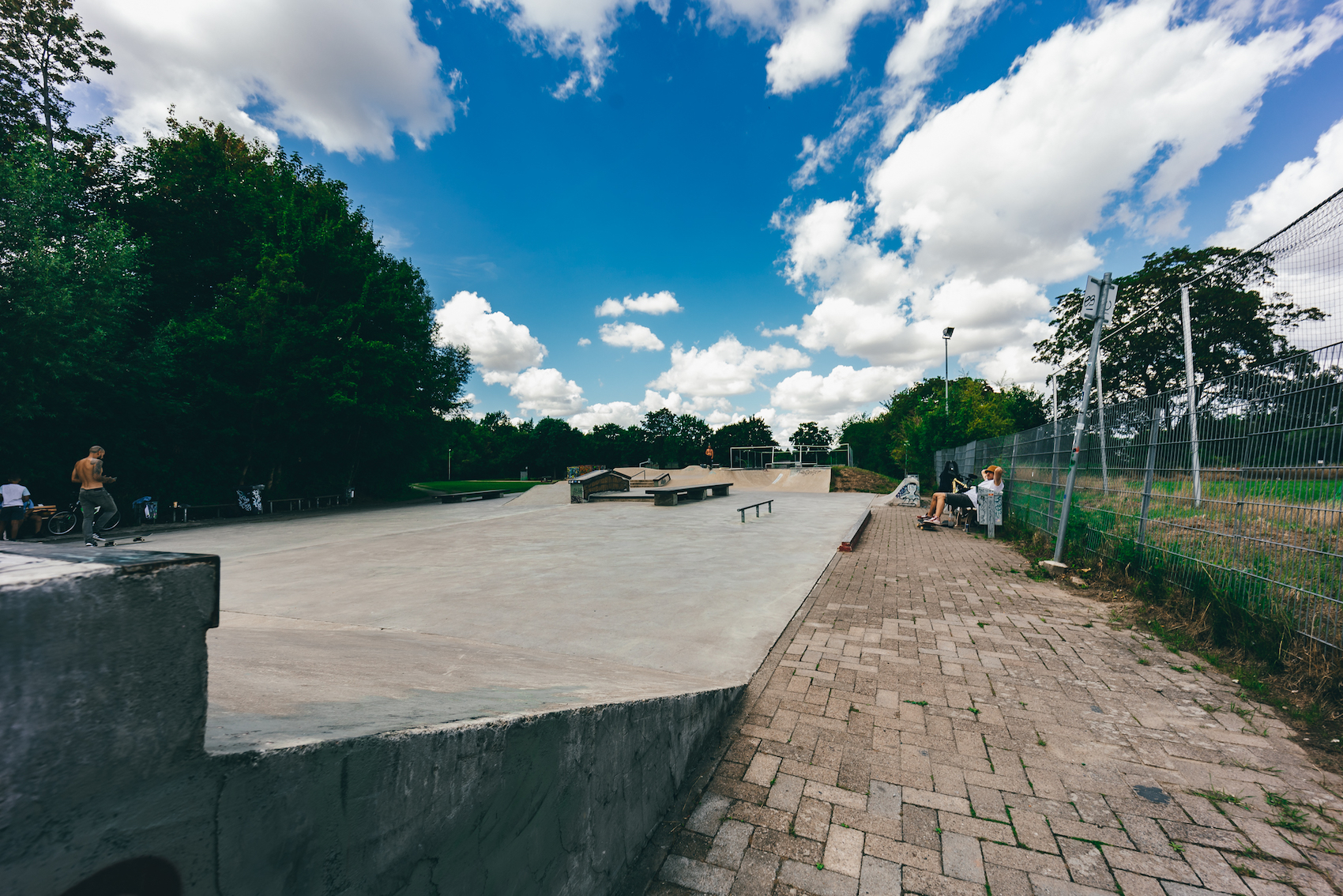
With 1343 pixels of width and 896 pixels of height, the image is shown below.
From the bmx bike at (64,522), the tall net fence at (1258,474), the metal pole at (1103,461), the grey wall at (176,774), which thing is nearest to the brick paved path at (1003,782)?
the tall net fence at (1258,474)

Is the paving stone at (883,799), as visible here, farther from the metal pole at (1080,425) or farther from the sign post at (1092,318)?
the metal pole at (1080,425)

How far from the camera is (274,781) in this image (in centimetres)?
99

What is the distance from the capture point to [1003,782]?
8.43ft

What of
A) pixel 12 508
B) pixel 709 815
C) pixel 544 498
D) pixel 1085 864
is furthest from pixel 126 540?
pixel 1085 864

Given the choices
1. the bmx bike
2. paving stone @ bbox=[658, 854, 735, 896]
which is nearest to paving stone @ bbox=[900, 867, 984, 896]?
paving stone @ bbox=[658, 854, 735, 896]

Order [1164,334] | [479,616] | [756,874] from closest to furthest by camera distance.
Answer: [756,874] → [479,616] → [1164,334]

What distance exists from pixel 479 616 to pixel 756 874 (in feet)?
11.7

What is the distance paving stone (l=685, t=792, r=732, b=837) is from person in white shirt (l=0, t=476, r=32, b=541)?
50.4 feet

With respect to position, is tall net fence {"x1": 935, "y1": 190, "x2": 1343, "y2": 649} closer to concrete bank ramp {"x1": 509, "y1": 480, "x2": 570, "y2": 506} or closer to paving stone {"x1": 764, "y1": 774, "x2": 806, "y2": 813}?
paving stone {"x1": 764, "y1": 774, "x2": 806, "y2": 813}

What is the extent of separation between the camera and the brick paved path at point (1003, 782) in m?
2.04

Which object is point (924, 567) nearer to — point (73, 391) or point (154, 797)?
point (154, 797)

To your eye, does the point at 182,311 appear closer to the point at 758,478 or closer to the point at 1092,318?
the point at 1092,318

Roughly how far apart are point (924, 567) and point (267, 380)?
18.7 metres

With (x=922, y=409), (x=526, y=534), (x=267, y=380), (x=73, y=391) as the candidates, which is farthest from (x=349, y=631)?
(x=922, y=409)
